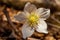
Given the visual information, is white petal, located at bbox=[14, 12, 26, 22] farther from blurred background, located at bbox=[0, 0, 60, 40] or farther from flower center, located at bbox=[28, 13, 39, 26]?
blurred background, located at bbox=[0, 0, 60, 40]

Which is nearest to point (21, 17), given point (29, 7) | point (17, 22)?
point (29, 7)

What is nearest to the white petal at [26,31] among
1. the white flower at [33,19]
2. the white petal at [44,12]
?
the white flower at [33,19]

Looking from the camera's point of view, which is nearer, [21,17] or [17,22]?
[21,17]

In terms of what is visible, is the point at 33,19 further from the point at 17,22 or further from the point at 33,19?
the point at 17,22

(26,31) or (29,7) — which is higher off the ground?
(29,7)

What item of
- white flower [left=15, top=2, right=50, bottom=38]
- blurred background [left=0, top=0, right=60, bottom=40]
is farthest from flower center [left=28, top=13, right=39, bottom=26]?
blurred background [left=0, top=0, right=60, bottom=40]
